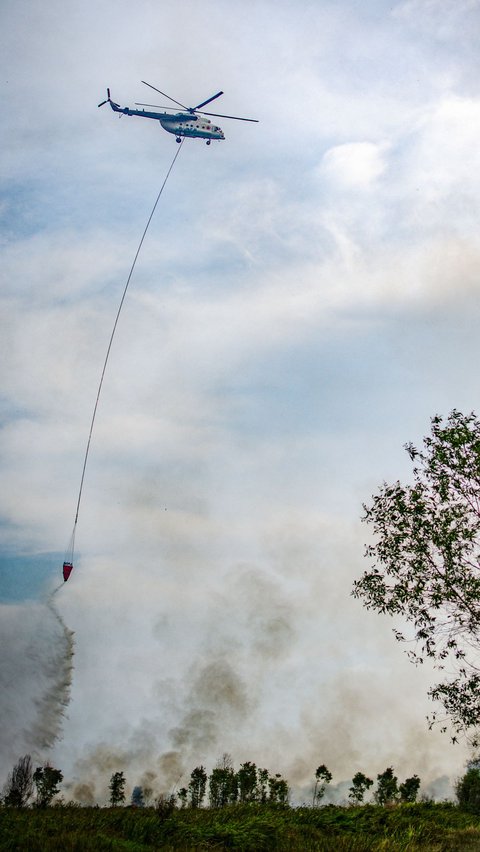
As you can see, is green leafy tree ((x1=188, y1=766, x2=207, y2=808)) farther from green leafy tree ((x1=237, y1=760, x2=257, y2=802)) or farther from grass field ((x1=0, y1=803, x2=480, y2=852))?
grass field ((x1=0, y1=803, x2=480, y2=852))

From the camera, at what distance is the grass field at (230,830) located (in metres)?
19.3

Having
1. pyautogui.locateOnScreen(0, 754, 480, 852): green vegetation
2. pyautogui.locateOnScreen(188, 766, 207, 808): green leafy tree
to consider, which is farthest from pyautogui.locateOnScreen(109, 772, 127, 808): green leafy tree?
pyautogui.locateOnScreen(0, 754, 480, 852): green vegetation

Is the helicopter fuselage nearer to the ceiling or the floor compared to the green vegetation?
nearer to the ceiling

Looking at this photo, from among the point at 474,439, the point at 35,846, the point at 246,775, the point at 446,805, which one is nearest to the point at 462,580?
the point at 474,439

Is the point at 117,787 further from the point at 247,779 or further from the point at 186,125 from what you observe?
the point at 186,125

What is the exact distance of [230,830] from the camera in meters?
22.7

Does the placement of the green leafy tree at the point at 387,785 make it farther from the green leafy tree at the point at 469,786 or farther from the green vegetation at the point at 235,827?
the green vegetation at the point at 235,827

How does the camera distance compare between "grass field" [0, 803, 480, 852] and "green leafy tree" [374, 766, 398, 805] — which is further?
"green leafy tree" [374, 766, 398, 805]

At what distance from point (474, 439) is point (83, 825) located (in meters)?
23.9

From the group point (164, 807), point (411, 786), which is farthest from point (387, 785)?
point (164, 807)

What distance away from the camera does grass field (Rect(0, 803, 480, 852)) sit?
63.5 ft

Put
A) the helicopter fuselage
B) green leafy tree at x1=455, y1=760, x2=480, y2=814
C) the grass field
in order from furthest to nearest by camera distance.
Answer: the helicopter fuselage, green leafy tree at x1=455, y1=760, x2=480, y2=814, the grass field

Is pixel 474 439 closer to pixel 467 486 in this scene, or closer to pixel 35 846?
pixel 467 486

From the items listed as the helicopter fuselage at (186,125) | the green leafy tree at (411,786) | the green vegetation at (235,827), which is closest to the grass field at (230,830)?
the green vegetation at (235,827)
